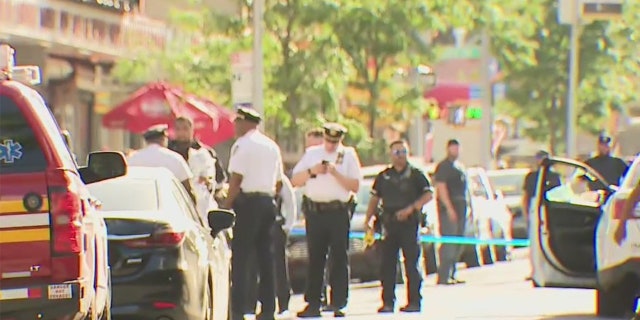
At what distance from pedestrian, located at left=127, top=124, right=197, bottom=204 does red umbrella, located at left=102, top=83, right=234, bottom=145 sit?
9.04 metres

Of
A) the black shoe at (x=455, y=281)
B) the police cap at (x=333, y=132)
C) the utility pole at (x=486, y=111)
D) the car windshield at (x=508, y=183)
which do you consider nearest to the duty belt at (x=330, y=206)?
Answer: the police cap at (x=333, y=132)

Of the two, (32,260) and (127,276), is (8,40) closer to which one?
(127,276)

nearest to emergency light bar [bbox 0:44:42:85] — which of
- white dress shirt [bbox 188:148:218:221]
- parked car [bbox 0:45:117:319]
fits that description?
parked car [bbox 0:45:117:319]

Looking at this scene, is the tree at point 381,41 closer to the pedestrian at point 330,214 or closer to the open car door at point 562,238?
the pedestrian at point 330,214

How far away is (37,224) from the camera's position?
8.34 metres

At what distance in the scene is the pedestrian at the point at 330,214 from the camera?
1586 cm

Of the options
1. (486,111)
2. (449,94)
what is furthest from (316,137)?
(449,94)

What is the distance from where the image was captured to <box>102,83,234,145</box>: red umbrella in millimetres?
23938

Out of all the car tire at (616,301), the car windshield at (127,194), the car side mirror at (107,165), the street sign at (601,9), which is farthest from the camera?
the street sign at (601,9)

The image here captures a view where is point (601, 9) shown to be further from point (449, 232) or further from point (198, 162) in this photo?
point (198, 162)

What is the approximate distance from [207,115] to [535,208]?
→ 8999 mm

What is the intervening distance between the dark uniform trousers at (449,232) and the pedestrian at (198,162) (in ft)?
22.2

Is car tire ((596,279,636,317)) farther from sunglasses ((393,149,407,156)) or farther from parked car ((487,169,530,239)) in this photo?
parked car ((487,169,530,239))

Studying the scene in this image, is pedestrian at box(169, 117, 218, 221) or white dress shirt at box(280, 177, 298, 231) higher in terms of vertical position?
pedestrian at box(169, 117, 218, 221)
